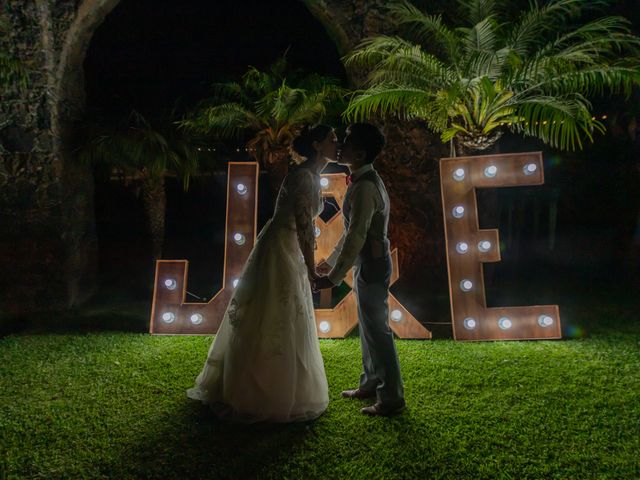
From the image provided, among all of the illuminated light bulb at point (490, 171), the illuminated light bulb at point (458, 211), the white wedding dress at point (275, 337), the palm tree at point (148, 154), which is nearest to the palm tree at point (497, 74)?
the illuminated light bulb at point (490, 171)

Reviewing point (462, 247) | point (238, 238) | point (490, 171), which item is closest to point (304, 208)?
point (238, 238)

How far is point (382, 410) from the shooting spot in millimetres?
3520

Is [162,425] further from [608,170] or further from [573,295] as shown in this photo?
[608,170]

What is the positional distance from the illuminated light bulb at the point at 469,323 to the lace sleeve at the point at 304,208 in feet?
9.51

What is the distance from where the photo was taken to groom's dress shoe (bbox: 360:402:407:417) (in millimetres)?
3520

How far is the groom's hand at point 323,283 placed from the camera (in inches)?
136

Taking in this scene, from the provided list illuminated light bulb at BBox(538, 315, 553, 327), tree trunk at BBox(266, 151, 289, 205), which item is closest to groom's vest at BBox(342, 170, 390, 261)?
illuminated light bulb at BBox(538, 315, 553, 327)

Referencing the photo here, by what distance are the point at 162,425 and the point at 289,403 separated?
3.75 feet

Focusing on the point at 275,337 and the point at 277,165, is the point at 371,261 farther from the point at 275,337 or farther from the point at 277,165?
the point at 277,165

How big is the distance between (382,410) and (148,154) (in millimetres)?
6291

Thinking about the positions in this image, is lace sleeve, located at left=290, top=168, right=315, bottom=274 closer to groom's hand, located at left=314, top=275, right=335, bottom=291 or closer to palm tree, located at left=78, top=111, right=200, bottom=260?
groom's hand, located at left=314, top=275, right=335, bottom=291

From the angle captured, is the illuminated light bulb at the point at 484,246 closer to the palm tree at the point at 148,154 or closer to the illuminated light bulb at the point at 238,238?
the illuminated light bulb at the point at 238,238

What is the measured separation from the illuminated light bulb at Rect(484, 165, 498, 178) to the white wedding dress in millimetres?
2870

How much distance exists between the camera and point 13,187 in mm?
7234
